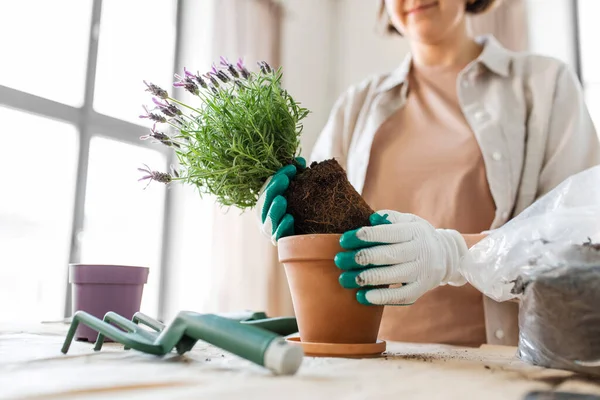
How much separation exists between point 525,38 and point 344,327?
274 cm

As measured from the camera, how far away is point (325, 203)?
63cm

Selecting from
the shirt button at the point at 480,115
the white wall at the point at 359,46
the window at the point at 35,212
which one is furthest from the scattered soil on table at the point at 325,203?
the white wall at the point at 359,46

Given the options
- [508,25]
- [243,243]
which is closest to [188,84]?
[243,243]

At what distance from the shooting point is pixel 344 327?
0.59 metres

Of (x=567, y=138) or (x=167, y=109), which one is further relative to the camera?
(x=567, y=138)

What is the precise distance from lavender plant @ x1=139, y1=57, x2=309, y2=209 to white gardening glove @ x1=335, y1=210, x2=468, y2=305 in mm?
179

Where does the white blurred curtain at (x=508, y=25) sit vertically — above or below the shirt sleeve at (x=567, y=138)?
above

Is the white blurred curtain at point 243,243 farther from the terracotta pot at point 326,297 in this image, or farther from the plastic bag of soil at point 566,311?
the plastic bag of soil at point 566,311

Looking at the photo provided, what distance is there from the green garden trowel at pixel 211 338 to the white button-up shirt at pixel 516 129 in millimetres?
841

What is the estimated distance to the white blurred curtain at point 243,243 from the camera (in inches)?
96.9

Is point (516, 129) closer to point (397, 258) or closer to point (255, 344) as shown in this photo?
point (397, 258)

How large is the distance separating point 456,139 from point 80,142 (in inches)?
65.5

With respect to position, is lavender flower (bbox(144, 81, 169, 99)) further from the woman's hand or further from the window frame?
the window frame

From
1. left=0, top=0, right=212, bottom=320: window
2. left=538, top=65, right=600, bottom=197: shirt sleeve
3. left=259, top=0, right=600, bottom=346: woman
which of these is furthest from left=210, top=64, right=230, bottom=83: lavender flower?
left=0, top=0, right=212, bottom=320: window
